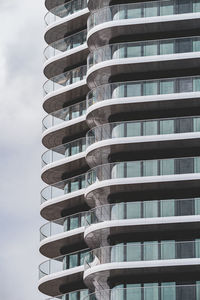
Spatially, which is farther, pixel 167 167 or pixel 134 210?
pixel 167 167

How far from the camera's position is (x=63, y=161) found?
Result: 94375 mm

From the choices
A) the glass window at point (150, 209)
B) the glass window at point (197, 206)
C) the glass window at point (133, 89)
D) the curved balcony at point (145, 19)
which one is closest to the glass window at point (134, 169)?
the glass window at point (150, 209)

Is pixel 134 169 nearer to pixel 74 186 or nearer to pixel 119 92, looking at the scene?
pixel 119 92

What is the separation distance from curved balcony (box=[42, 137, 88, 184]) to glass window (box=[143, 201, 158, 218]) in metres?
10.4

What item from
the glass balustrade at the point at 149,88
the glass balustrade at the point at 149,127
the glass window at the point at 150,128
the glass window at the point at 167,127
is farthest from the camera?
the glass balustrade at the point at 149,88

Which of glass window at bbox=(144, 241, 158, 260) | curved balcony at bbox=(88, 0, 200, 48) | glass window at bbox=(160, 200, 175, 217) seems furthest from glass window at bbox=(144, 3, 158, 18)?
glass window at bbox=(144, 241, 158, 260)

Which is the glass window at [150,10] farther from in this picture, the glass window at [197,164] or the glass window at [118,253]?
the glass window at [118,253]

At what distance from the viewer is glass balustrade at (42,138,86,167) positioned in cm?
9425

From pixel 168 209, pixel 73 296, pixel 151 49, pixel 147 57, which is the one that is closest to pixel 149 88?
pixel 147 57

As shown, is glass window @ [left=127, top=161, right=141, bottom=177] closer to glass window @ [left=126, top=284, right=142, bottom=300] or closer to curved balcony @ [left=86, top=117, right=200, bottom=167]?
curved balcony @ [left=86, top=117, right=200, bottom=167]

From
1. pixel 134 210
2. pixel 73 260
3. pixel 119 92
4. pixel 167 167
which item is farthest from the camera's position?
pixel 73 260

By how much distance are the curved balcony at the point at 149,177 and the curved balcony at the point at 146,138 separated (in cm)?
138

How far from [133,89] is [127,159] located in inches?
193

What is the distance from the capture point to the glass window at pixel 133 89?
8756 cm
